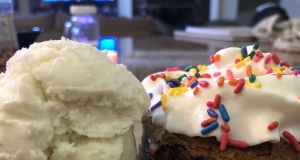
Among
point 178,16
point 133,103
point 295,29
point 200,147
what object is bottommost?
point 178,16

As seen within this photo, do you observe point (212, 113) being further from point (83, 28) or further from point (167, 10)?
point (167, 10)

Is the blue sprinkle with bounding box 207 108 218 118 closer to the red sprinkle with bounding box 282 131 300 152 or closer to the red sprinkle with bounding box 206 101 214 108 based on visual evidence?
the red sprinkle with bounding box 206 101 214 108

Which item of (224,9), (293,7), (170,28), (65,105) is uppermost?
(65,105)

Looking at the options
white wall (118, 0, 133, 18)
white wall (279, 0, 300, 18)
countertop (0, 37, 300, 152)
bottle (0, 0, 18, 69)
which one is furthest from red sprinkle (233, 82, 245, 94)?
white wall (118, 0, 133, 18)

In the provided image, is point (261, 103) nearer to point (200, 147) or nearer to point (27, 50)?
point (200, 147)

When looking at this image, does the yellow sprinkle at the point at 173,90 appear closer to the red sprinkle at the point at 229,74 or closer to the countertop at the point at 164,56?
the red sprinkle at the point at 229,74

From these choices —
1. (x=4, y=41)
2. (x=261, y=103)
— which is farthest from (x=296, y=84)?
(x=4, y=41)

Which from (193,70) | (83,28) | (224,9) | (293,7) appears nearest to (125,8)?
(224,9)
